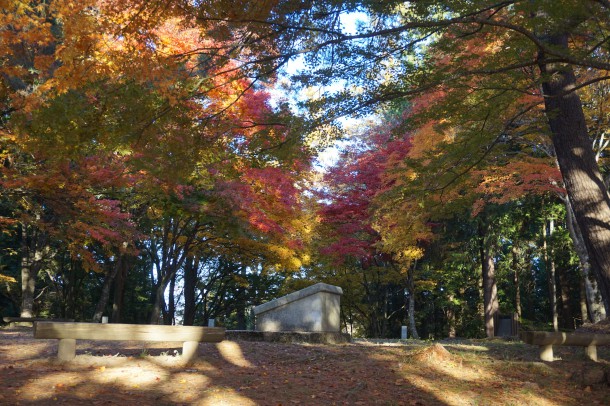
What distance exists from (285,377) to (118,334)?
7.66ft

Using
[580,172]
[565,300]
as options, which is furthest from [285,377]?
[565,300]

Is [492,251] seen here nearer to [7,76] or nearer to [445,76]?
[445,76]

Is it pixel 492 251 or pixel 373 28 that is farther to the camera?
pixel 492 251

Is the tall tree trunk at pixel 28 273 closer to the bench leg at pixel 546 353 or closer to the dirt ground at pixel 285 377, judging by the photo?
the dirt ground at pixel 285 377

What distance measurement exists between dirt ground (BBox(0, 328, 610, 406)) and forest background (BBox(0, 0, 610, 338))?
1810 mm

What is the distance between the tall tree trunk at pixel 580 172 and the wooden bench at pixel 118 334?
222 inches

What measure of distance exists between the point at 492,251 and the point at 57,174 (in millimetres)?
15435

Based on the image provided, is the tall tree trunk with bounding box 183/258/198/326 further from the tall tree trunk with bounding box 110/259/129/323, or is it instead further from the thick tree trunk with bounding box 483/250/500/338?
the thick tree trunk with bounding box 483/250/500/338

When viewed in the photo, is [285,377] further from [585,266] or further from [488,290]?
[488,290]

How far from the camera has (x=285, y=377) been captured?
25.3 ft

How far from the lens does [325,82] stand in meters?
7.17

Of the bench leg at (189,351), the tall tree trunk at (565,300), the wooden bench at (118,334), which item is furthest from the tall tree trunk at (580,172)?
the tall tree trunk at (565,300)

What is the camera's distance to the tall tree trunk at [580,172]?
8180mm

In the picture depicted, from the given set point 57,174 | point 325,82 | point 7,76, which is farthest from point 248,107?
point 325,82
